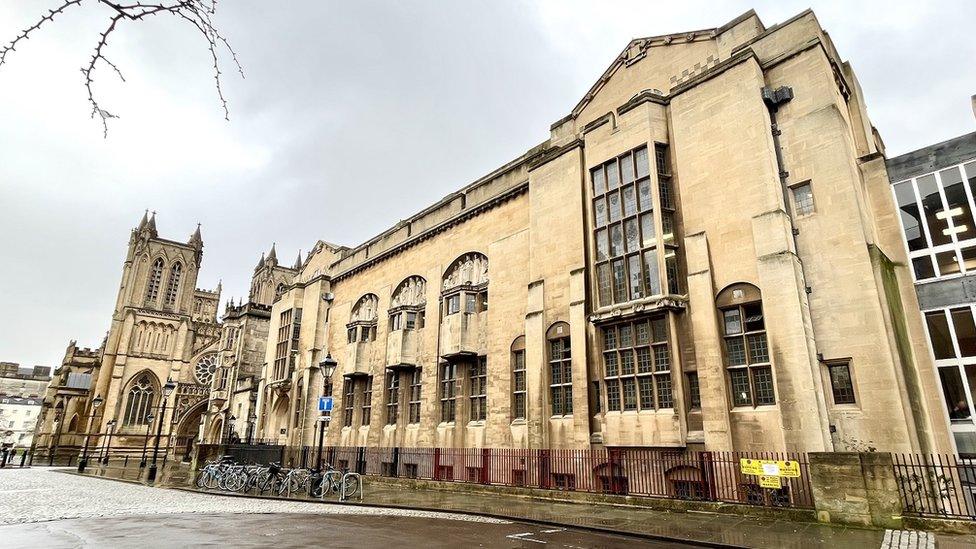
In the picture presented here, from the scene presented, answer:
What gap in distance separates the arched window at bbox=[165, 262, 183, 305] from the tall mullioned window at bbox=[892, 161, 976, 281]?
77994 mm

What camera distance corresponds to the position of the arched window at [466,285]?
920 inches

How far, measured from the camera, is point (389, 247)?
30453 millimetres

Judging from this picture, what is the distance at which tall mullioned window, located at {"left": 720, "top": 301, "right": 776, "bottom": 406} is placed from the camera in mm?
13477

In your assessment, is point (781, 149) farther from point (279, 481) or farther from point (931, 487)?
point (279, 481)

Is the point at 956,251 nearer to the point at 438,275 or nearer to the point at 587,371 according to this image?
the point at 587,371

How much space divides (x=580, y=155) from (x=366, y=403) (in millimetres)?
18539

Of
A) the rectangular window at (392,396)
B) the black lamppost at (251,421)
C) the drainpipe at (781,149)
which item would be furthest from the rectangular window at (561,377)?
the black lamppost at (251,421)

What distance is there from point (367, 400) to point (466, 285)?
10643mm

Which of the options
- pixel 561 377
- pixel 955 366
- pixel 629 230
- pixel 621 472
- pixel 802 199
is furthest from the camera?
pixel 561 377

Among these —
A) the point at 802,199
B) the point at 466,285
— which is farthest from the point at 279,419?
the point at 802,199

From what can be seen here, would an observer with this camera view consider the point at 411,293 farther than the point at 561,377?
Yes

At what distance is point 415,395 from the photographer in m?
26.1

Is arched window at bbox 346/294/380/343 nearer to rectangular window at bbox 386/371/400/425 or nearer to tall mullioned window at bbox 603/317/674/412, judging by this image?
rectangular window at bbox 386/371/400/425

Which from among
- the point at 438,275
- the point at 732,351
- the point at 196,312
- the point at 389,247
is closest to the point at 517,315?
the point at 438,275
